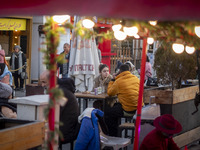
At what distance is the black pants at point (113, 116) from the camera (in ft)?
24.8

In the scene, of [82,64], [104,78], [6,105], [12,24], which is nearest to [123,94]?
[104,78]

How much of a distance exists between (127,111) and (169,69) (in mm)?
1348

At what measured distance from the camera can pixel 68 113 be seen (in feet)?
19.2

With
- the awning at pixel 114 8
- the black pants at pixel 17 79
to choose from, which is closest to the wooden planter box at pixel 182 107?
the awning at pixel 114 8

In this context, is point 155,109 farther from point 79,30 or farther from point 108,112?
point 79,30

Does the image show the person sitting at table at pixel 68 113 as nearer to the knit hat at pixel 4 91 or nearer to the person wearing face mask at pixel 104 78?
the knit hat at pixel 4 91

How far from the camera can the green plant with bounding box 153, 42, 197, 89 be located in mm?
7992

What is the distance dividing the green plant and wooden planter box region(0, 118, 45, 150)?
4166 mm

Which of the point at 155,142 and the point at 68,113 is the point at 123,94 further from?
the point at 155,142

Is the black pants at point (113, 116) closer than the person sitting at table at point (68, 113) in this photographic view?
No

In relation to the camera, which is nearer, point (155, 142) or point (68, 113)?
point (155, 142)

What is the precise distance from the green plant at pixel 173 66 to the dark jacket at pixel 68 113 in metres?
2.76

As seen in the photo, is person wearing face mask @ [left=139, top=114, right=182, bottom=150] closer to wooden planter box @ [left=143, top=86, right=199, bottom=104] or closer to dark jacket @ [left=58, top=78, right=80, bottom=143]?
dark jacket @ [left=58, top=78, right=80, bottom=143]

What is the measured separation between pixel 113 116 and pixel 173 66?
1638mm
